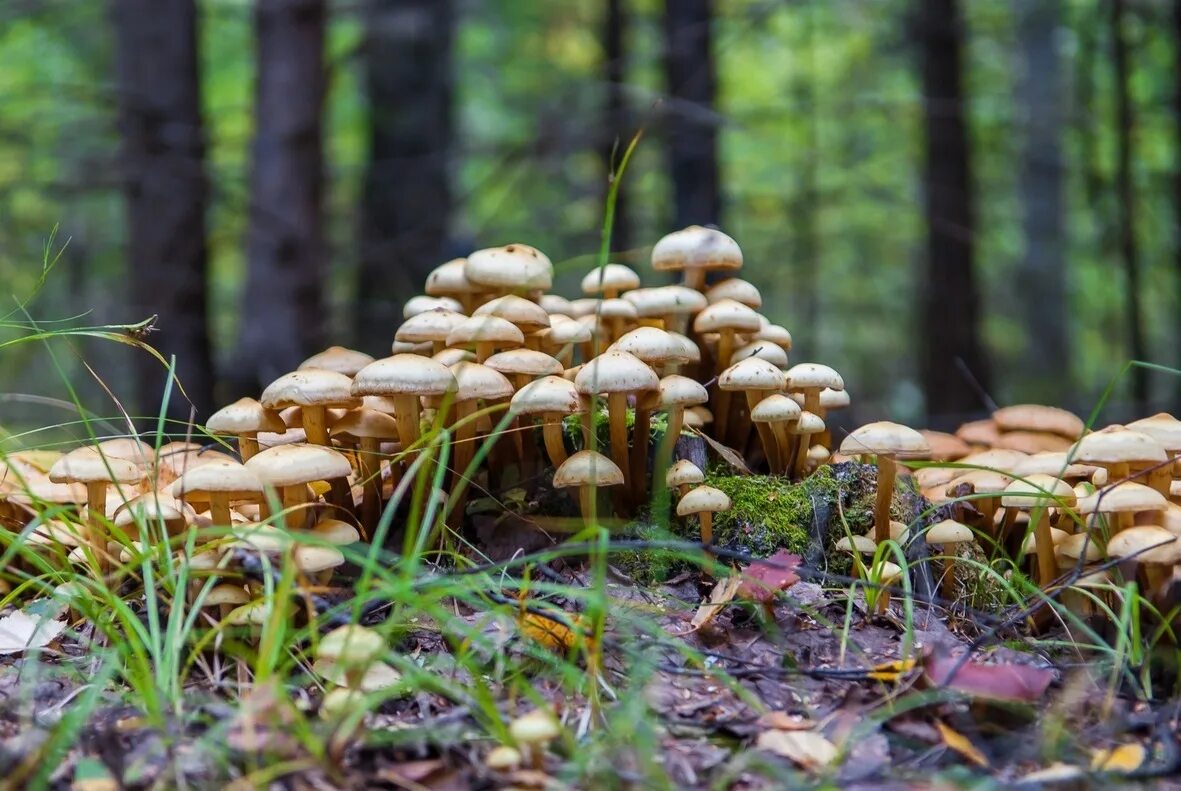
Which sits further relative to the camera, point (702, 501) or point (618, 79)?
point (618, 79)

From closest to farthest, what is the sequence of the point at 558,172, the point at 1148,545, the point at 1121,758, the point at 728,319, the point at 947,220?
the point at 1121,758, the point at 1148,545, the point at 728,319, the point at 947,220, the point at 558,172

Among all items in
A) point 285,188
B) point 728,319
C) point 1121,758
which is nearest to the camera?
point 1121,758

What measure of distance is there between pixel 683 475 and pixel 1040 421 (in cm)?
139

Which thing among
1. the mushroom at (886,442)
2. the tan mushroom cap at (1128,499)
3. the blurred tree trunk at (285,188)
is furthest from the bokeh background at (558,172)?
the tan mushroom cap at (1128,499)

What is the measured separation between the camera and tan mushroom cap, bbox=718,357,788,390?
2520 mm

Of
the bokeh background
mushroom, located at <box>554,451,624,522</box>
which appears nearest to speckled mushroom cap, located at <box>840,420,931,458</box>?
mushroom, located at <box>554,451,624,522</box>

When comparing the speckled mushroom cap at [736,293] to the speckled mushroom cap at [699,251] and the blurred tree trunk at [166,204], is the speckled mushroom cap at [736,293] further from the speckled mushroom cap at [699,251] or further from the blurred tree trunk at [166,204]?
the blurred tree trunk at [166,204]

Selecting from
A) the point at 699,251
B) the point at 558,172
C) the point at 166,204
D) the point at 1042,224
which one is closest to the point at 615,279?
the point at 699,251

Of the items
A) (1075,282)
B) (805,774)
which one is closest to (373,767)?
(805,774)

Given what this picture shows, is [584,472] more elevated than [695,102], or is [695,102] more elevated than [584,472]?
[695,102]

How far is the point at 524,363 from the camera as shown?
2.48m

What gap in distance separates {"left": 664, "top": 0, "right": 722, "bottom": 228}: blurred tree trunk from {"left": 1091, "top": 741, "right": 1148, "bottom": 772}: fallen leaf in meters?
6.14

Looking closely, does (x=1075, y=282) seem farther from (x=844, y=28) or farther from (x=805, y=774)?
(x=805, y=774)

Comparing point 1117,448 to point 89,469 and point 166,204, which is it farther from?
point 166,204
